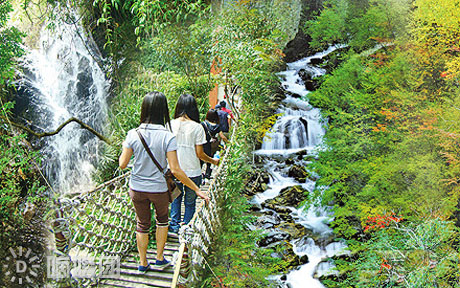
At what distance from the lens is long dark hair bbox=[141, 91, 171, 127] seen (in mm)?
1968

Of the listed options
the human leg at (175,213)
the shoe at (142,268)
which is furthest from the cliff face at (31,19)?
the shoe at (142,268)

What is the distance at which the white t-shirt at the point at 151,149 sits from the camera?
194 cm

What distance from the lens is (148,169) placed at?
A: 1.95 m

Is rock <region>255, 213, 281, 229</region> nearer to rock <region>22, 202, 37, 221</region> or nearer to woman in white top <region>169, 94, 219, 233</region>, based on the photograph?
woman in white top <region>169, 94, 219, 233</region>

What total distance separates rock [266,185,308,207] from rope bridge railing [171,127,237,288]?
2.87 feet

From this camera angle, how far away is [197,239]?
2510 millimetres

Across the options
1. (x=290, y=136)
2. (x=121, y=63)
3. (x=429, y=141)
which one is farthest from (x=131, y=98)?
(x=429, y=141)

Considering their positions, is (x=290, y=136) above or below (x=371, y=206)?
above

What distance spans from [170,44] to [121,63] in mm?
791

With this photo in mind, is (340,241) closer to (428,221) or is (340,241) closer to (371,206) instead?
(371,206)

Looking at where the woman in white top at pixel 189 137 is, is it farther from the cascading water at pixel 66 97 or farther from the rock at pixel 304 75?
the rock at pixel 304 75

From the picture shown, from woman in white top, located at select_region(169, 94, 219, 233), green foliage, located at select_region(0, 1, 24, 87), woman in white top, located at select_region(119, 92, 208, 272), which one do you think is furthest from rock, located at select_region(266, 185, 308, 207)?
green foliage, located at select_region(0, 1, 24, 87)

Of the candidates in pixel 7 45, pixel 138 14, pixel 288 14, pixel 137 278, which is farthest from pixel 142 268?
pixel 288 14

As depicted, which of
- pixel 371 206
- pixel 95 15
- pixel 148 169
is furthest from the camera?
pixel 95 15
